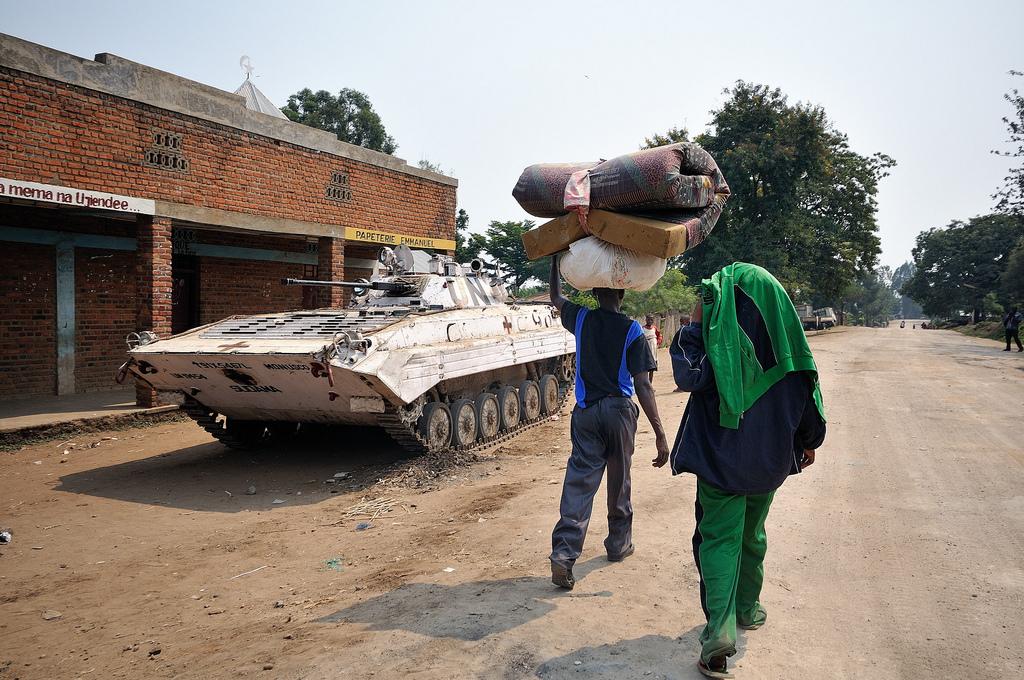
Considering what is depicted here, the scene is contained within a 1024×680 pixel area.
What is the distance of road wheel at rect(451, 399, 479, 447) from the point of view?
333 inches

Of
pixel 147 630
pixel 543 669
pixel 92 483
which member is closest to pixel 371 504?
pixel 147 630

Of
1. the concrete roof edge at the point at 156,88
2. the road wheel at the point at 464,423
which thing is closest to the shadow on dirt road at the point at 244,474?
the road wheel at the point at 464,423

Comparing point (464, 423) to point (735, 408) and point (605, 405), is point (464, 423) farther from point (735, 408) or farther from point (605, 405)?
point (735, 408)

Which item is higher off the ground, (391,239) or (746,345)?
(391,239)

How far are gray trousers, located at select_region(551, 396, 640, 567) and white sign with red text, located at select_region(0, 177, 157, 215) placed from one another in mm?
8459

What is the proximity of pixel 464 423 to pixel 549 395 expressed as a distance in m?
2.61

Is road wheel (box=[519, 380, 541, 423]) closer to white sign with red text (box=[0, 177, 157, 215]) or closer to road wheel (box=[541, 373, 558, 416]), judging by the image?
road wheel (box=[541, 373, 558, 416])

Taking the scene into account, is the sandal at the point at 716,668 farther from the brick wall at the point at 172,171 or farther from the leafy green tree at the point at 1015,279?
the leafy green tree at the point at 1015,279

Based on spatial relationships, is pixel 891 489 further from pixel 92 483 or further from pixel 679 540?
pixel 92 483

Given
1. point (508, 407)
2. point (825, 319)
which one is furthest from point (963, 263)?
point (508, 407)

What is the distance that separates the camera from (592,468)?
4000mm

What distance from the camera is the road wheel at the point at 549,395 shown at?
1083 centimetres

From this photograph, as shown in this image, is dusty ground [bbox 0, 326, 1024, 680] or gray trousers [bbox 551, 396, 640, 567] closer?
dusty ground [bbox 0, 326, 1024, 680]

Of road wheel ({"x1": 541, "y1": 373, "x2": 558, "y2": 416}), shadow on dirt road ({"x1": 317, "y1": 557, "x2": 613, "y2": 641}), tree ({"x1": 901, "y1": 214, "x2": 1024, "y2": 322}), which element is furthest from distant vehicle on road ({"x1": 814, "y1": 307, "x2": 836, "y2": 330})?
shadow on dirt road ({"x1": 317, "y1": 557, "x2": 613, "y2": 641})
